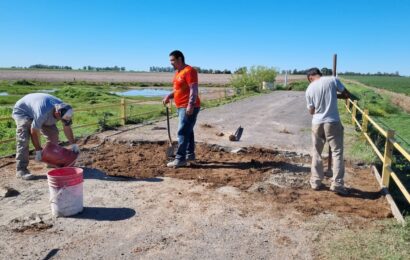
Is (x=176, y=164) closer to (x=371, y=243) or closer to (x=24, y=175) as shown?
(x=24, y=175)

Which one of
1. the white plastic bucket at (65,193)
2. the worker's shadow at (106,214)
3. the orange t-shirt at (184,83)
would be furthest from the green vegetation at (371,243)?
the orange t-shirt at (184,83)

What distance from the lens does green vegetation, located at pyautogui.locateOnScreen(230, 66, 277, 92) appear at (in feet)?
127

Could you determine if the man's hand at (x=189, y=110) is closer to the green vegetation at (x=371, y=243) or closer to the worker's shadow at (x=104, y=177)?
the worker's shadow at (x=104, y=177)

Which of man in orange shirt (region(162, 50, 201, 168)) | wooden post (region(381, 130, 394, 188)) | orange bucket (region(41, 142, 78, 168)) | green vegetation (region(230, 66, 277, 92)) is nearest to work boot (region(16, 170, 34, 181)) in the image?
orange bucket (region(41, 142, 78, 168))

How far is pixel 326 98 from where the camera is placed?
17.2 feet

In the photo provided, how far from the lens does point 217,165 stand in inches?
274

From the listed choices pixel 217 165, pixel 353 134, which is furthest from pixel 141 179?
pixel 353 134

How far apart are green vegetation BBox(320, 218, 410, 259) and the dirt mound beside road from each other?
505 millimetres

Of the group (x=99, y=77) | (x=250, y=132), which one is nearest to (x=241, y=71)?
(x=250, y=132)

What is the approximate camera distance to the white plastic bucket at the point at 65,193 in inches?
172

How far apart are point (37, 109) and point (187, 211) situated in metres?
2.61

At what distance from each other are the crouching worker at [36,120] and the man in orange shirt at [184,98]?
178 cm

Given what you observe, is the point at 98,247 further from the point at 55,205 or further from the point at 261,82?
the point at 261,82

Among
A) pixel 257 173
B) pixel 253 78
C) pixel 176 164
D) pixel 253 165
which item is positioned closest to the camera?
pixel 257 173
